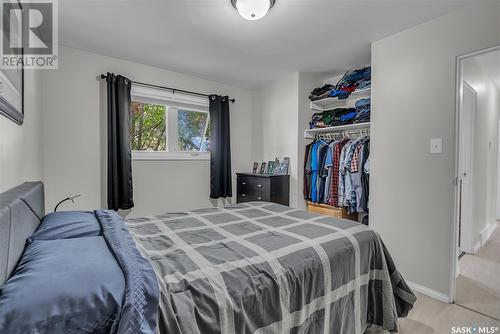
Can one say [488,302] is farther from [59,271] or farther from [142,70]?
[142,70]

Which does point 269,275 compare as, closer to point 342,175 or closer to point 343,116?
point 342,175

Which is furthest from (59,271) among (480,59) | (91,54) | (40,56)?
(480,59)

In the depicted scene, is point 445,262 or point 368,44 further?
point 368,44

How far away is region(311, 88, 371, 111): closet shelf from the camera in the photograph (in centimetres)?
277

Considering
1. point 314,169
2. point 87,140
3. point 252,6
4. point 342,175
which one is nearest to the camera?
point 252,6

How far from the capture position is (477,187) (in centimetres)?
289

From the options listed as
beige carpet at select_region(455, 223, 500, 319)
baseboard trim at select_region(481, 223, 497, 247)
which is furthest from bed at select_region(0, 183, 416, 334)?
baseboard trim at select_region(481, 223, 497, 247)

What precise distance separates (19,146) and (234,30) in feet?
5.84

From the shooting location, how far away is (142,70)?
2934 mm

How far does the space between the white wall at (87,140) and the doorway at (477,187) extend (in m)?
3.02

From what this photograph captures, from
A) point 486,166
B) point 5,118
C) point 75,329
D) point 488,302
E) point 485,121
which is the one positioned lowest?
point 488,302

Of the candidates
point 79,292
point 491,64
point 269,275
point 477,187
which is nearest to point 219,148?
point 269,275

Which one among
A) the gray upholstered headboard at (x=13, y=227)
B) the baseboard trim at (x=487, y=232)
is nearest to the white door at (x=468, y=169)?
the baseboard trim at (x=487, y=232)

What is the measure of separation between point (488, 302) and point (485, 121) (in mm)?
2339
